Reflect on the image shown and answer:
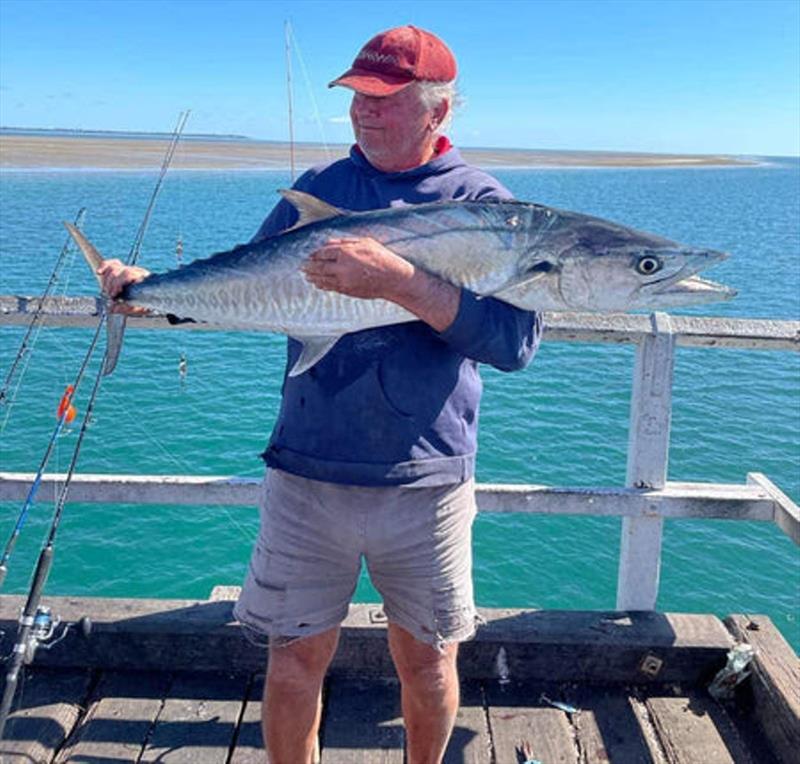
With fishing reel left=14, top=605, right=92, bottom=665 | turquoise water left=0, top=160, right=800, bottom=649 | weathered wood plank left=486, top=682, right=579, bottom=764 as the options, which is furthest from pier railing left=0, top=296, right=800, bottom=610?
turquoise water left=0, top=160, right=800, bottom=649

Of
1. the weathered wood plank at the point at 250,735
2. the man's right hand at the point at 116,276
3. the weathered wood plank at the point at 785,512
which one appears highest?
the man's right hand at the point at 116,276

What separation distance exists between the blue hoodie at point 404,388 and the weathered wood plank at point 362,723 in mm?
1150

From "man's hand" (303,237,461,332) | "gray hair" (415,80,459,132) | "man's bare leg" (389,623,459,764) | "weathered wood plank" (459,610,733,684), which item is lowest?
"weathered wood plank" (459,610,733,684)

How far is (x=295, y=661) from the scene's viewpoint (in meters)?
2.61

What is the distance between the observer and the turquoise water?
7.60 meters

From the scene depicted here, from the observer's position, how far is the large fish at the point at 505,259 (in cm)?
244

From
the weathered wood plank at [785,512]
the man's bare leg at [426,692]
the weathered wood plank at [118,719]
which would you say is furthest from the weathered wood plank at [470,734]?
the weathered wood plank at [785,512]

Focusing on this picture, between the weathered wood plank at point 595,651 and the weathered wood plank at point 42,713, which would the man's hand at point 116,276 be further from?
the weathered wood plank at point 595,651

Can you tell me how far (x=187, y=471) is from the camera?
9.40 metres

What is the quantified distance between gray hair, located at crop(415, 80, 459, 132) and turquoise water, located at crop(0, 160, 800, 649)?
488cm

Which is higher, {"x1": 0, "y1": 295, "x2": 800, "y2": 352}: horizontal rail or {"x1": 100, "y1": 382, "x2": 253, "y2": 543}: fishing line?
{"x1": 0, "y1": 295, "x2": 800, "y2": 352}: horizontal rail

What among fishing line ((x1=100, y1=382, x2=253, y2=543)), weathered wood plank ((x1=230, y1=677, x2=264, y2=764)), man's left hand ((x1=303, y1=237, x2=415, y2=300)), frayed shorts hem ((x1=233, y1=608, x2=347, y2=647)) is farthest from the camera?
fishing line ((x1=100, y1=382, x2=253, y2=543))

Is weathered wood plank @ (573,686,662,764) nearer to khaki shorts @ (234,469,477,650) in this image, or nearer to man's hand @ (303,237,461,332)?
khaki shorts @ (234,469,477,650)

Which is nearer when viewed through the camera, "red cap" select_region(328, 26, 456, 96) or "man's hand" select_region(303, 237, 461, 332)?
"man's hand" select_region(303, 237, 461, 332)
